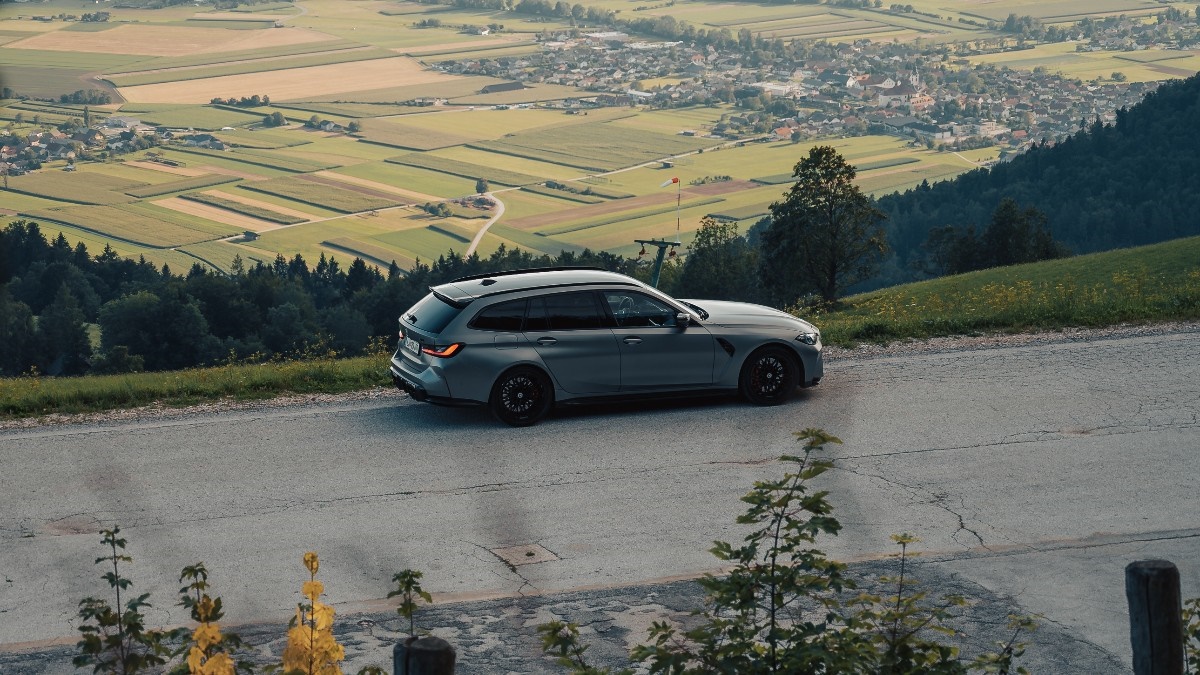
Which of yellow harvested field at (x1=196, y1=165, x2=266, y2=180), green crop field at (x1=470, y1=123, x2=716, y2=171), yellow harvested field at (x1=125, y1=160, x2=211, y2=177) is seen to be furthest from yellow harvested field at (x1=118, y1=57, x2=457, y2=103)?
yellow harvested field at (x1=196, y1=165, x2=266, y2=180)

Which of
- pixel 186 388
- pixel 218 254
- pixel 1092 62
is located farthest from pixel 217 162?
pixel 186 388

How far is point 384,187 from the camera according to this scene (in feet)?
386

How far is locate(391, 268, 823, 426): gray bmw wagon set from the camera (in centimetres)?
1391

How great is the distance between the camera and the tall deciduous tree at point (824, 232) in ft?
160

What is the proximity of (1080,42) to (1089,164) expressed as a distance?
98.1 metres

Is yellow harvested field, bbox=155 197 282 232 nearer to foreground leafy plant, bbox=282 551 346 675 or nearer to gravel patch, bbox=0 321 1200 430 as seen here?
gravel patch, bbox=0 321 1200 430

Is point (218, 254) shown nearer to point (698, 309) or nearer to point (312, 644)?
point (698, 309)

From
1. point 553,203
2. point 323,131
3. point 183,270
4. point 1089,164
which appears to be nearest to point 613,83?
point 323,131

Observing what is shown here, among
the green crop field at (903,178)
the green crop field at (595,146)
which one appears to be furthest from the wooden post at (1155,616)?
the green crop field at (595,146)

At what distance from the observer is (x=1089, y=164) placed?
352 feet

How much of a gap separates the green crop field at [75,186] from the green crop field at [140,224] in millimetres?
4190

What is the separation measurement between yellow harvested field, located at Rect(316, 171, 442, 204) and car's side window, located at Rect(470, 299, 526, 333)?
99.8 m

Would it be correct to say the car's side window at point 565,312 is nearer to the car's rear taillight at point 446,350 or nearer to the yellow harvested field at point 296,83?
the car's rear taillight at point 446,350

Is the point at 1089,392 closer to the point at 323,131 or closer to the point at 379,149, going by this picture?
the point at 379,149
